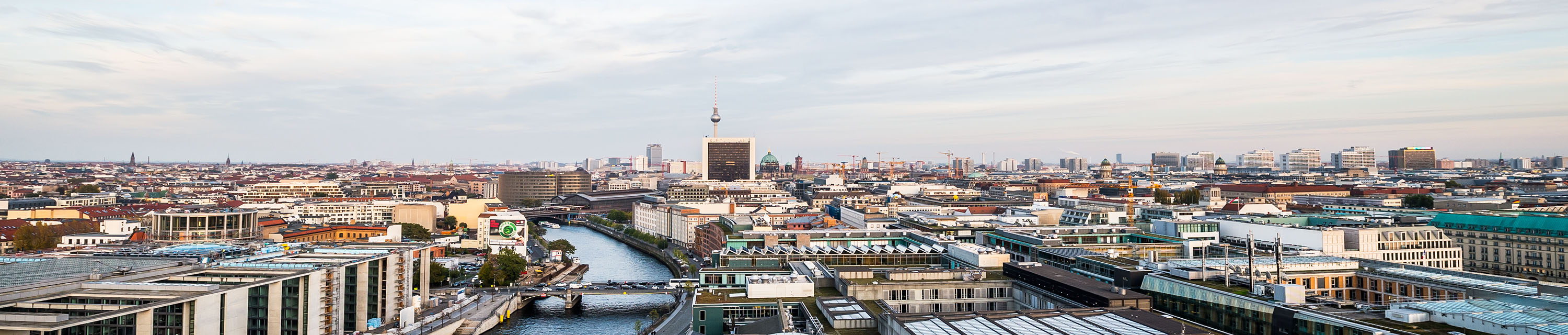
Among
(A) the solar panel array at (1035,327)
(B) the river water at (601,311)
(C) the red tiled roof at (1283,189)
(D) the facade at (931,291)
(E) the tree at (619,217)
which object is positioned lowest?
(B) the river water at (601,311)

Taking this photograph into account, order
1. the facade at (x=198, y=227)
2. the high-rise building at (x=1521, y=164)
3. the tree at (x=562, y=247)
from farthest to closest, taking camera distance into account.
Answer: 1. the high-rise building at (x=1521, y=164)
2. the tree at (x=562, y=247)
3. the facade at (x=198, y=227)

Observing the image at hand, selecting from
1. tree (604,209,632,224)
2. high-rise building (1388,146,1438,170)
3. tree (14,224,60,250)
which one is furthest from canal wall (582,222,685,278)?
high-rise building (1388,146,1438,170)

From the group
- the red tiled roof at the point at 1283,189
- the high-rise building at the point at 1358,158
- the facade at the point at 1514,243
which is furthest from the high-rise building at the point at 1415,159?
the facade at the point at 1514,243

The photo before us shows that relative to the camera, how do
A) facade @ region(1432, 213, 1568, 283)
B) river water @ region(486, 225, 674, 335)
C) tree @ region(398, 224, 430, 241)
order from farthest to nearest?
tree @ region(398, 224, 430, 241), facade @ region(1432, 213, 1568, 283), river water @ region(486, 225, 674, 335)

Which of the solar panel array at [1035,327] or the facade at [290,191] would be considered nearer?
the solar panel array at [1035,327]

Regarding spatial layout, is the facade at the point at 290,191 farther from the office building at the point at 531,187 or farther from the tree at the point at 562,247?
the tree at the point at 562,247

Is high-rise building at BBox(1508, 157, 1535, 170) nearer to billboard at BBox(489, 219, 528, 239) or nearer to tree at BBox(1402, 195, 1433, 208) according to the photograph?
tree at BBox(1402, 195, 1433, 208)
